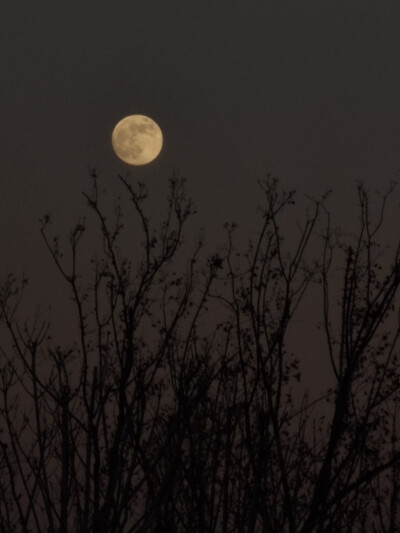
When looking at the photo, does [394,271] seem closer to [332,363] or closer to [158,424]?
[332,363]

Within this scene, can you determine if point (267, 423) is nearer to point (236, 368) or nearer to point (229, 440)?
point (229, 440)

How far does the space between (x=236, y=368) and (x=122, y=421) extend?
3.51 metres

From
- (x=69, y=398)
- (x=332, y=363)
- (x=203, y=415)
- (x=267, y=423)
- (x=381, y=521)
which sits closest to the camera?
(x=332, y=363)

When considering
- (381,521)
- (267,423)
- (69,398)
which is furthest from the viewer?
(381,521)

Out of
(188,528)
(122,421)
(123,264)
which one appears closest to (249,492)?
(188,528)

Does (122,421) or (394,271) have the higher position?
(394,271)

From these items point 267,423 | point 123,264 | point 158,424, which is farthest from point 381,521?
point 123,264

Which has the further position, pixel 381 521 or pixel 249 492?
pixel 381 521

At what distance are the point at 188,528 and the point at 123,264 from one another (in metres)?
4.03

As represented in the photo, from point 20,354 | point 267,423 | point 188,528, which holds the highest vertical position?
point 20,354

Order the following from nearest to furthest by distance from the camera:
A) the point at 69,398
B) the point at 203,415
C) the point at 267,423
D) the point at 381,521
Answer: the point at 267,423 < the point at 69,398 < the point at 203,415 < the point at 381,521

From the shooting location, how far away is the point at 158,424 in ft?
49.2

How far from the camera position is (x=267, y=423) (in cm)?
1239

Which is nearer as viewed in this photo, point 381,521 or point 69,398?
point 69,398
